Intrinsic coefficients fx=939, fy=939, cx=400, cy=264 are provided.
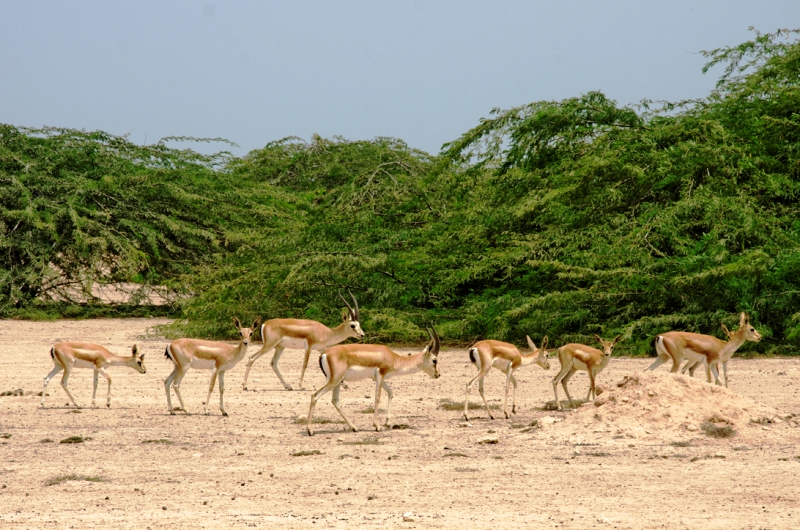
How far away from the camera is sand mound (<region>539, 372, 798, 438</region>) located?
883 cm

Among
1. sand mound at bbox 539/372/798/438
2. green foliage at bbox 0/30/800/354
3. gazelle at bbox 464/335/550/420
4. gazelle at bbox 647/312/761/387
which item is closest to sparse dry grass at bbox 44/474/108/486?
gazelle at bbox 464/335/550/420

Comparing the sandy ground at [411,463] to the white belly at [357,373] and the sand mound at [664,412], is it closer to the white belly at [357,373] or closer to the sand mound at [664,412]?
the sand mound at [664,412]

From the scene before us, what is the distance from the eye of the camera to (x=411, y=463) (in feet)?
25.6

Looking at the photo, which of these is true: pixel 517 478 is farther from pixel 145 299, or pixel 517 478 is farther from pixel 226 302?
pixel 145 299

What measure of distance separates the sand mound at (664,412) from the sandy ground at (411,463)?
0.06 feet

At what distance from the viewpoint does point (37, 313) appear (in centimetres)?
2322

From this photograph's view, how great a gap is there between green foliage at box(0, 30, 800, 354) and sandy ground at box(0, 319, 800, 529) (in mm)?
3572

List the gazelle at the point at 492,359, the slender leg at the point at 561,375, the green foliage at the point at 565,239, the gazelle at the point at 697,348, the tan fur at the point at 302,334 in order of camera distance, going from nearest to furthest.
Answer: the gazelle at the point at 492,359 → the slender leg at the point at 561,375 → the gazelle at the point at 697,348 → the tan fur at the point at 302,334 → the green foliage at the point at 565,239

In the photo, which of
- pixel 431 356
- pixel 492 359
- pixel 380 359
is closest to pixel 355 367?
pixel 380 359

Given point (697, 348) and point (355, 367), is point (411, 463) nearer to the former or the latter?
point (355, 367)

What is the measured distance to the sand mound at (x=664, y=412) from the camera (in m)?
8.83

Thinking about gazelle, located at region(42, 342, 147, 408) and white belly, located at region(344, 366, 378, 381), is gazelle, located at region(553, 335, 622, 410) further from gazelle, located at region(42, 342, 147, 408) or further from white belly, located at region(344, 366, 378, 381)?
gazelle, located at region(42, 342, 147, 408)

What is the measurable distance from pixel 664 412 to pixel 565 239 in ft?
27.5

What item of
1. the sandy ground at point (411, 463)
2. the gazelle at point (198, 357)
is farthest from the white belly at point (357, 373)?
the gazelle at point (198, 357)
